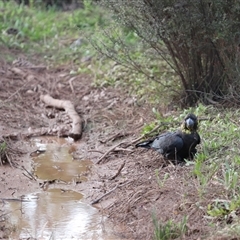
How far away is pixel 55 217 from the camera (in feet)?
19.6

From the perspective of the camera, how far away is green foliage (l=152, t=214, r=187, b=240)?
4.96 m

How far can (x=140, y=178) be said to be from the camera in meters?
6.48

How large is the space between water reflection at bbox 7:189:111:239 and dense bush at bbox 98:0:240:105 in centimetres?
254

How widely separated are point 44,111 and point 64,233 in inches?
176

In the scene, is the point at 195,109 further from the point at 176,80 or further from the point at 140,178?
the point at 140,178

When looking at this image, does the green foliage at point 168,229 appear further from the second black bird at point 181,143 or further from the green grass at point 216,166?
the second black bird at point 181,143

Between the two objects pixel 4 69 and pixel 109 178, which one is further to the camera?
pixel 4 69

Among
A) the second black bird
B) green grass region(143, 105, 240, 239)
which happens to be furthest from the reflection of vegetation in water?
the second black bird

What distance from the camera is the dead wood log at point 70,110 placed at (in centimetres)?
867

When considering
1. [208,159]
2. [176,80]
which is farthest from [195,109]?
[208,159]

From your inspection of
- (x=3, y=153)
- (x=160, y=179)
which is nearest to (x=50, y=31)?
(x=3, y=153)

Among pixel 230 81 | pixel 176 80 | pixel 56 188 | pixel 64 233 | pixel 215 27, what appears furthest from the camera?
pixel 176 80

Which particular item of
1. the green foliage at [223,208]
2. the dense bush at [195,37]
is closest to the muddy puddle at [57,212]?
the green foliage at [223,208]

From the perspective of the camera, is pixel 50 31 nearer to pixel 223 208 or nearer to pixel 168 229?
pixel 223 208
